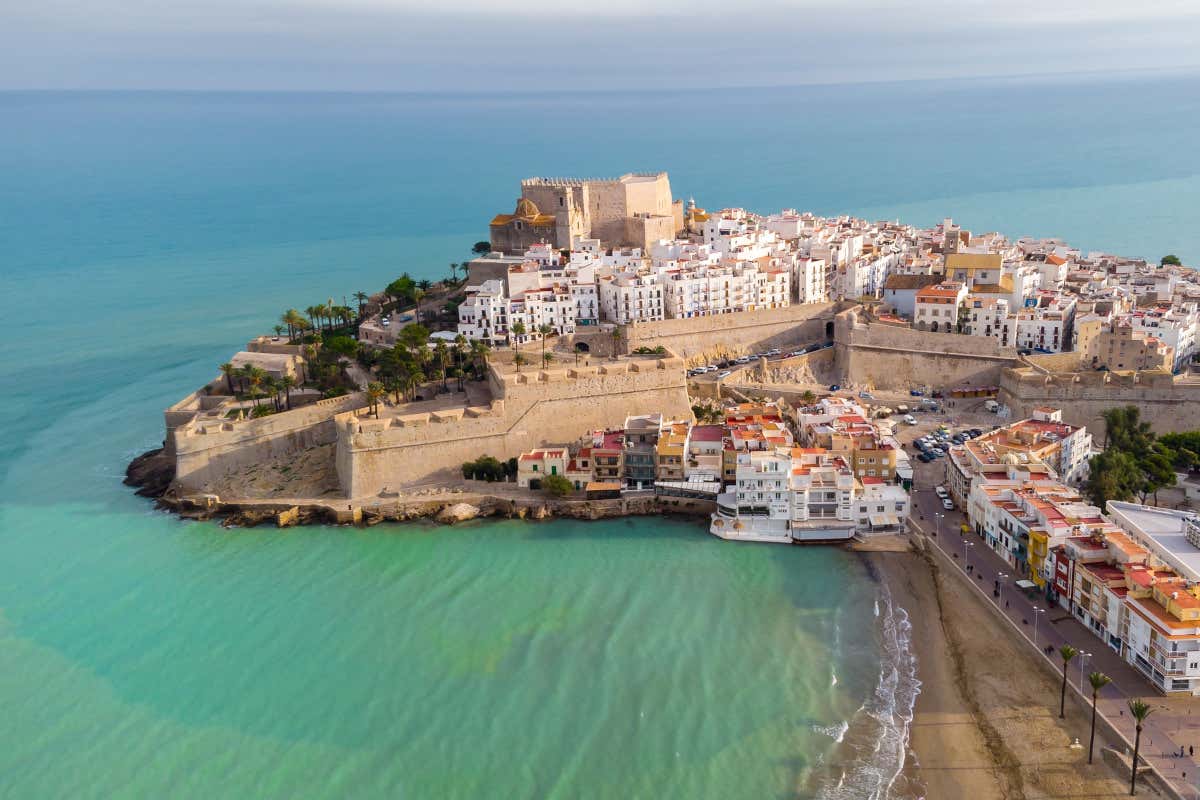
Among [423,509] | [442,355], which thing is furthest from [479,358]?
[423,509]

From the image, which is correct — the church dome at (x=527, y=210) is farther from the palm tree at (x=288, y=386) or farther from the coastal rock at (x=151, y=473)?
the coastal rock at (x=151, y=473)

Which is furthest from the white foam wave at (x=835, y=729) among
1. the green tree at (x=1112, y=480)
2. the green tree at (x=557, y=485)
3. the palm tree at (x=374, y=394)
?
the palm tree at (x=374, y=394)

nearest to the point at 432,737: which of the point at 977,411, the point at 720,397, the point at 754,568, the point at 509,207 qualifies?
the point at 754,568

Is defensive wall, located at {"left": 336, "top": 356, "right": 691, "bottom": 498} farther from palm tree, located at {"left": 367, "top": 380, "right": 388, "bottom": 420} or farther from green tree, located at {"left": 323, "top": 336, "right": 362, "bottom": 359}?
green tree, located at {"left": 323, "top": 336, "right": 362, "bottom": 359}

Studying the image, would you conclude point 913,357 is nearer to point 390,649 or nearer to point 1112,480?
point 1112,480

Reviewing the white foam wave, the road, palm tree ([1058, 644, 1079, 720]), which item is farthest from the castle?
palm tree ([1058, 644, 1079, 720])

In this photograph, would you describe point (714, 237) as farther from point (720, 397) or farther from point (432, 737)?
point (432, 737)
